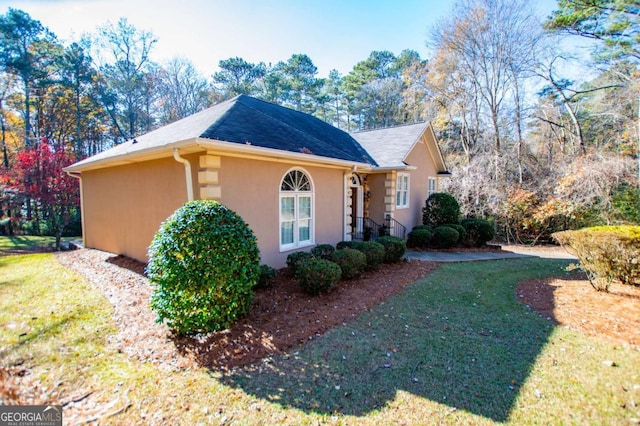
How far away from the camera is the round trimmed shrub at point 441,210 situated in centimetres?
1323

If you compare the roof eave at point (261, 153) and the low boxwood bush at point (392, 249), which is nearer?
the roof eave at point (261, 153)

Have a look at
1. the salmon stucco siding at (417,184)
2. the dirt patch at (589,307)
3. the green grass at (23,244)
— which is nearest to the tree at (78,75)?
the green grass at (23,244)

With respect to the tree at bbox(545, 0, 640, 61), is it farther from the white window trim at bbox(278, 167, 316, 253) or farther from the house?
the white window trim at bbox(278, 167, 316, 253)

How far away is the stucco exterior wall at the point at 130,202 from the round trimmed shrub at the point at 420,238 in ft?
29.5

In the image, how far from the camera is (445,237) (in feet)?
38.7

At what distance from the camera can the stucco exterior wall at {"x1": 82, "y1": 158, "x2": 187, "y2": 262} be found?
23.0 feet

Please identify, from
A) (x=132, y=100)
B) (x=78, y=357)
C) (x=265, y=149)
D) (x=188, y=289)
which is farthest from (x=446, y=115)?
(x=132, y=100)

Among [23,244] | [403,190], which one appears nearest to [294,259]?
[403,190]

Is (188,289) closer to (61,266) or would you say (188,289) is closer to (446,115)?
(61,266)

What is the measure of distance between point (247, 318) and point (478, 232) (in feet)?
38.0

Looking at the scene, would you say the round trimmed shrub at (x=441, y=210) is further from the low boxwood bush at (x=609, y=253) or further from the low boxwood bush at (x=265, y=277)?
the low boxwood bush at (x=265, y=277)

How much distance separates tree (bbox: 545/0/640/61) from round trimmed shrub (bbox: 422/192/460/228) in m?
10.7

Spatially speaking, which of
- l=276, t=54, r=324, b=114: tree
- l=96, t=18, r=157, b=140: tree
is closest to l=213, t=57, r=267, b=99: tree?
l=276, t=54, r=324, b=114: tree

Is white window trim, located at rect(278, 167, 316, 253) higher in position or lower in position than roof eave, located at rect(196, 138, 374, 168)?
lower
